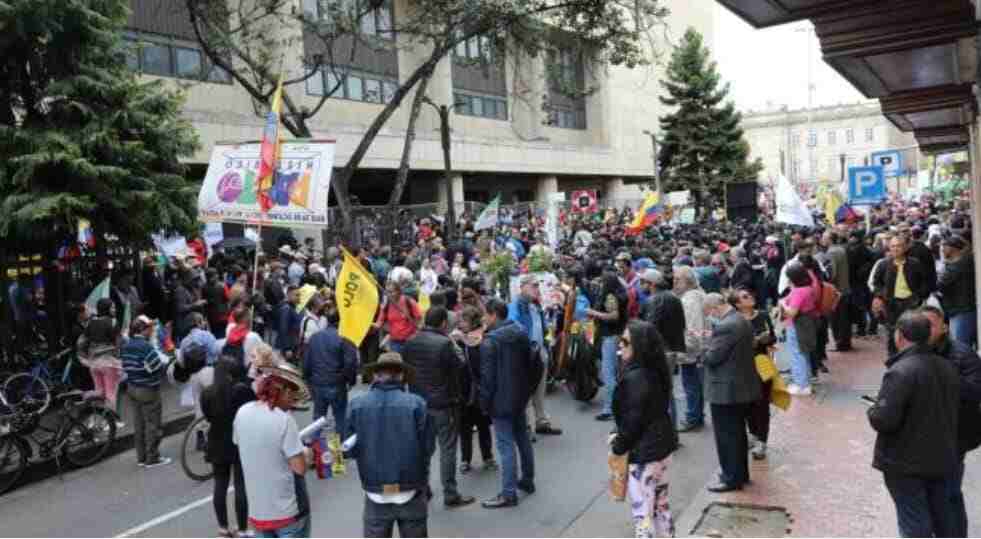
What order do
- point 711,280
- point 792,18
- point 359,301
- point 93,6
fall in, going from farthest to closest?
point 93,6 → point 711,280 → point 359,301 → point 792,18

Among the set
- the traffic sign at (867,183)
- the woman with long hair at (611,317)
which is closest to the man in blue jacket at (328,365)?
the woman with long hair at (611,317)

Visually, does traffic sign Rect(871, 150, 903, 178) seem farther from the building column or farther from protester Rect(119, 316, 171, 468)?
the building column

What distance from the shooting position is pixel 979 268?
987cm

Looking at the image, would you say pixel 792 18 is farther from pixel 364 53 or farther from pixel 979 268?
pixel 364 53

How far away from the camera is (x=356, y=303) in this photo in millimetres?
7930

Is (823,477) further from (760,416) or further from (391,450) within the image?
(391,450)

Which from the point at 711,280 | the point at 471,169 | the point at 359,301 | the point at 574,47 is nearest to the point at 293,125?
the point at 574,47

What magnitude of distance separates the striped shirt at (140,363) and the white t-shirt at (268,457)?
4.45 metres

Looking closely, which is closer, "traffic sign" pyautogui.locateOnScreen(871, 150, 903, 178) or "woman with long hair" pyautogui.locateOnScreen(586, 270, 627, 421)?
"woman with long hair" pyautogui.locateOnScreen(586, 270, 627, 421)

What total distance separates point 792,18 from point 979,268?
5415 mm

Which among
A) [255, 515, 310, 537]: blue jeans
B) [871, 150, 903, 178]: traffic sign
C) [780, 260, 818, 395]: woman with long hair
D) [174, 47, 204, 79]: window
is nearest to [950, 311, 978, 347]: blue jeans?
[780, 260, 818, 395]: woman with long hair

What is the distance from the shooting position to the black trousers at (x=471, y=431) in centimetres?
827

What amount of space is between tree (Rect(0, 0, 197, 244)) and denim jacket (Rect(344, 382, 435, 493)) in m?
8.12

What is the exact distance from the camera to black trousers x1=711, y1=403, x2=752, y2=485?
7035 millimetres
